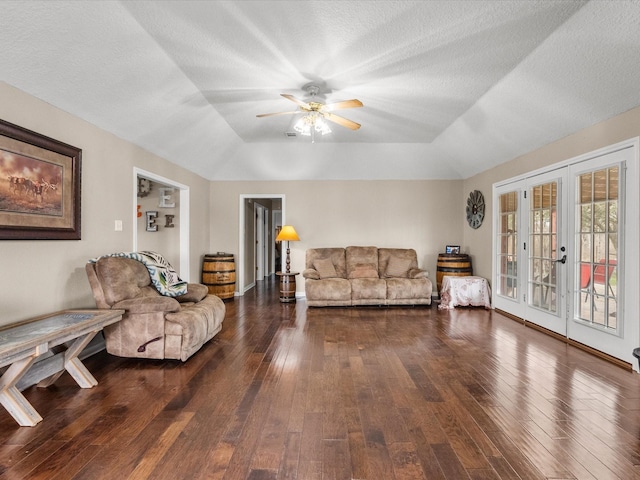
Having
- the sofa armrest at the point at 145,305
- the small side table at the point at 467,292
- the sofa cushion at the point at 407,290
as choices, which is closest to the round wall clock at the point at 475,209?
the small side table at the point at 467,292

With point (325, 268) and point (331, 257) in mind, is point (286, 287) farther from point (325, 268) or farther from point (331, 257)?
point (331, 257)

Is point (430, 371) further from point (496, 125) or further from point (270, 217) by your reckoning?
point (270, 217)

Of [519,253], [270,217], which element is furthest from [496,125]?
[270,217]

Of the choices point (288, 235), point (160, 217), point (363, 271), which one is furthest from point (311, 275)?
point (160, 217)

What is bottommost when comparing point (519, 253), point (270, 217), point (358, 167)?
point (519, 253)

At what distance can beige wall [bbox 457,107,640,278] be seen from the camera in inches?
125

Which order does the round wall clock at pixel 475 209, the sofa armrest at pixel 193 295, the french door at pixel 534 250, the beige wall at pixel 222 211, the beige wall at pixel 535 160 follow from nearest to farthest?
the beige wall at pixel 222 211 < the beige wall at pixel 535 160 < the sofa armrest at pixel 193 295 < the french door at pixel 534 250 < the round wall clock at pixel 475 209

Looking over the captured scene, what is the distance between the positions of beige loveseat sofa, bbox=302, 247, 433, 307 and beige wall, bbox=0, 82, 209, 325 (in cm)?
288

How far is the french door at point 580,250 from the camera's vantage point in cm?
312

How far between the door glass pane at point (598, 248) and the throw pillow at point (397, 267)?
2717mm

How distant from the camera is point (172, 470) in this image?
1.66 metres

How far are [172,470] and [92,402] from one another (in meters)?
1.09

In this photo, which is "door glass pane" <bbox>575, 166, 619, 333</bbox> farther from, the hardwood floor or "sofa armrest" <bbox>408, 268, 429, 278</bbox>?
"sofa armrest" <bbox>408, 268, 429, 278</bbox>

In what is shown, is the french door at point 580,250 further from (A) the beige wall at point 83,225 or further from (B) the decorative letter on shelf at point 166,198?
(B) the decorative letter on shelf at point 166,198
